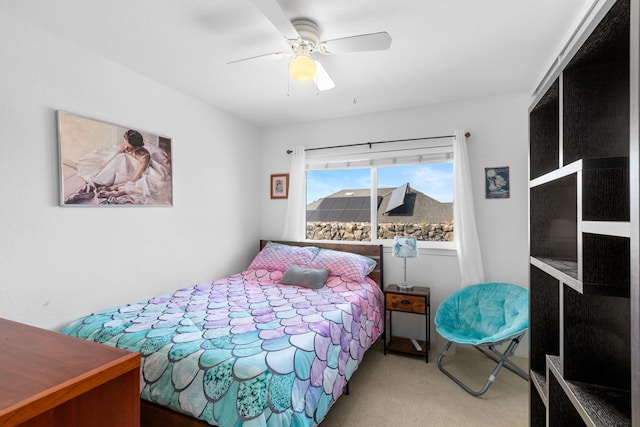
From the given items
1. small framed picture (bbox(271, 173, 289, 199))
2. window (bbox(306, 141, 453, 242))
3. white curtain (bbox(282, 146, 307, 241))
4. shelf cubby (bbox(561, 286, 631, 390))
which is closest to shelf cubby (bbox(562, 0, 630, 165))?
shelf cubby (bbox(561, 286, 631, 390))

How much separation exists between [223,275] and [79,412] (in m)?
2.89

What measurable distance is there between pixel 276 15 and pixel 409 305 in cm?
253

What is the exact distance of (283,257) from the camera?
3445 mm

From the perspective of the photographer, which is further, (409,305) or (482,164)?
(482,164)

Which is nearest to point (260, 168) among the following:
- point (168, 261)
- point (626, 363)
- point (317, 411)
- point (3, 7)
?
point (168, 261)

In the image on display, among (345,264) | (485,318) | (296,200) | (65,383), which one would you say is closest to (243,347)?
(65,383)

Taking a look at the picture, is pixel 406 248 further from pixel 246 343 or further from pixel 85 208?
pixel 85 208

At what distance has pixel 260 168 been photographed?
413 cm

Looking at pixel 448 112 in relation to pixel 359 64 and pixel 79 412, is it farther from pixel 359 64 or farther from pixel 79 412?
pixel 79 412

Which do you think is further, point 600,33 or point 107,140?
point 107,140

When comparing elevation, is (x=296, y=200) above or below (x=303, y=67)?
below

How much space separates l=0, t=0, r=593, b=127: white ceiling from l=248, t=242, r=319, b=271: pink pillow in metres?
1.60

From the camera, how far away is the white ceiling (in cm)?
176

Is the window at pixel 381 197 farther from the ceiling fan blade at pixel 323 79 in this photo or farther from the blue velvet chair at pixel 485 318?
the ceiling fan blade at pixel 323 79
